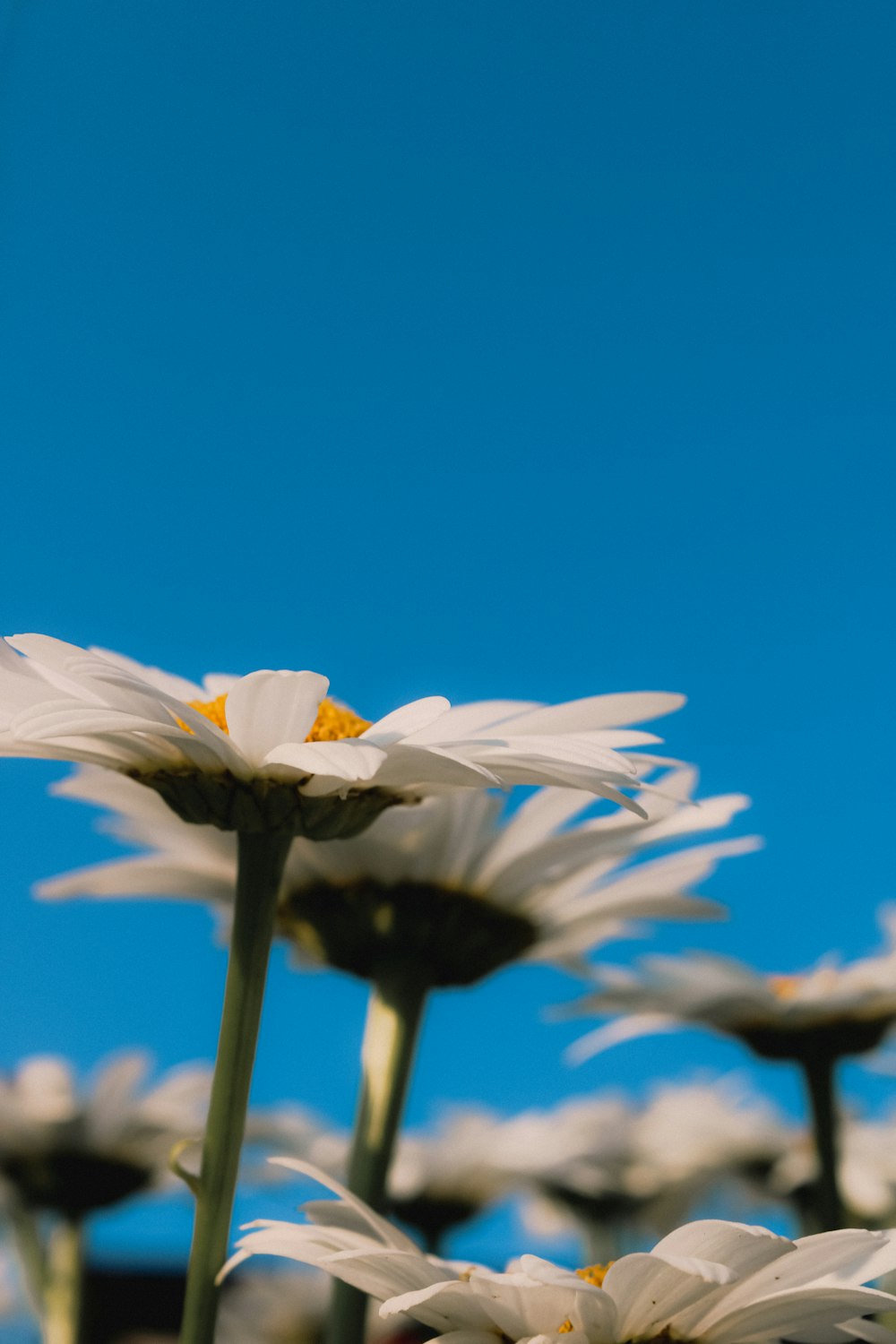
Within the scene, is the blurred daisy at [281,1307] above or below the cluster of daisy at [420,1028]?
below

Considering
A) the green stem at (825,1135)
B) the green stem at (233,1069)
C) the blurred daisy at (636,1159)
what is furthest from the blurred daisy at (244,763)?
the blurred daisy at (636,1159)

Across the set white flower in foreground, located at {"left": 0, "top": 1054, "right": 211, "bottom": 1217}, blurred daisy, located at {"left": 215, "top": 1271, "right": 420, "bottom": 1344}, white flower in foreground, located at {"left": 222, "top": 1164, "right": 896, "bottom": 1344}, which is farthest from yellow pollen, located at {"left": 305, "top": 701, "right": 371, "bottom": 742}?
blurred daisy, located at {"left": 215, "top": 1271, "right": 420, "bottom": 1344}

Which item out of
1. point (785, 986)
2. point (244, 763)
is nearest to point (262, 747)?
point (244, 763)

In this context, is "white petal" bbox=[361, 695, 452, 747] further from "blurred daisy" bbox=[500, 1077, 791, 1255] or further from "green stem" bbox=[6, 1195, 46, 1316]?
"blurred daisy" bbox=[500, 1077, 791, 1255]

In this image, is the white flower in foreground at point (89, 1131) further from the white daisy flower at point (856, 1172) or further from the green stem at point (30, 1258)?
the white daisy flower at point (856, 1172)

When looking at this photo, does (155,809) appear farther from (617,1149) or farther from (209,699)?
(617,1149)

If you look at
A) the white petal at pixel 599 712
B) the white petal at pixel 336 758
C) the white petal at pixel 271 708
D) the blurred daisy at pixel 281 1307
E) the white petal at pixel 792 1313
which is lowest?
the blurred daisy at pixel 281 1307

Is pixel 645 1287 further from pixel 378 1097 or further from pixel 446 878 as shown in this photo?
pixel 446 878
